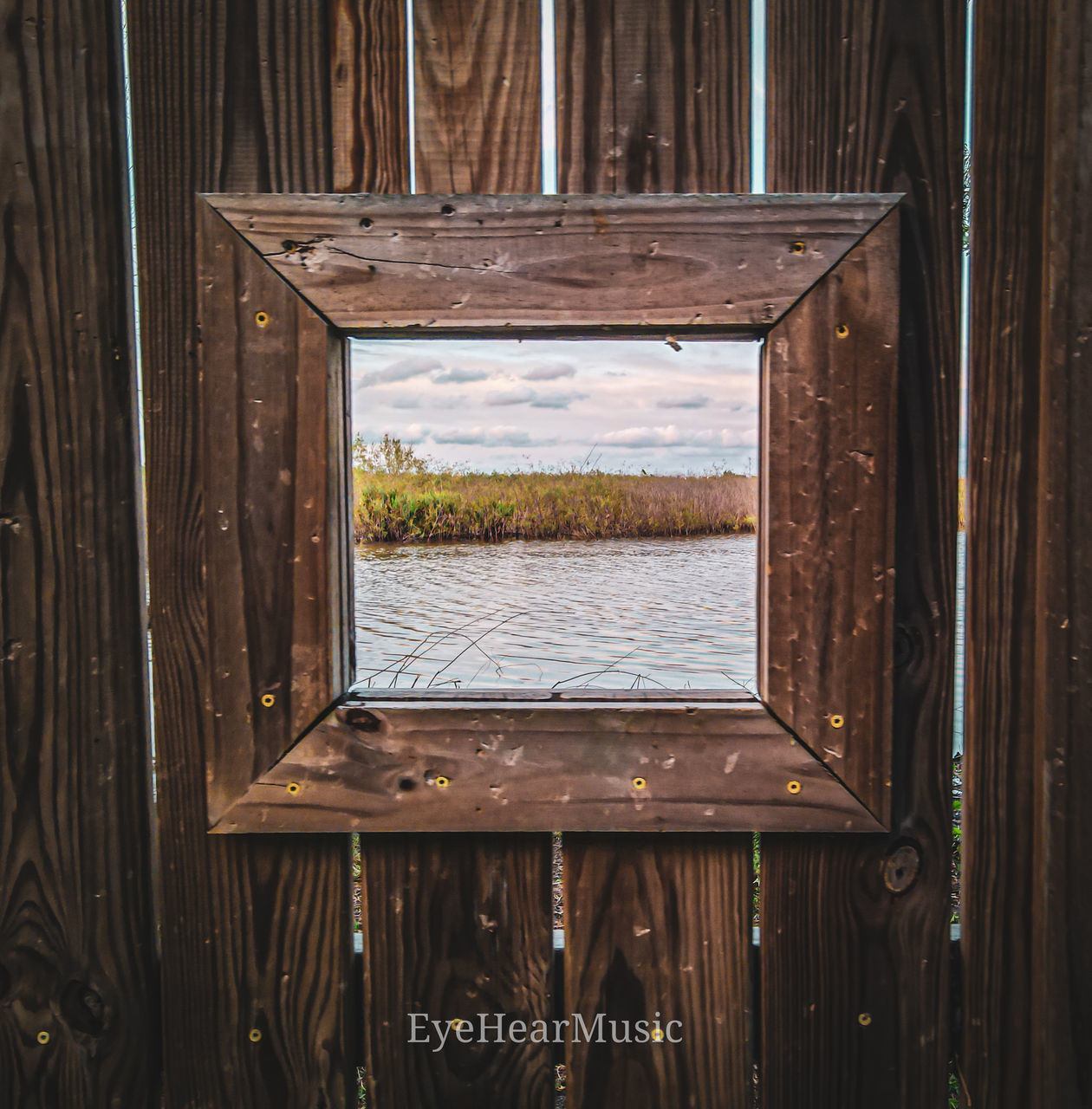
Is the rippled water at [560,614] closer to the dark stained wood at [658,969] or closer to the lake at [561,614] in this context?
the lake at [561,614]

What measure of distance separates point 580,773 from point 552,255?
0.70m

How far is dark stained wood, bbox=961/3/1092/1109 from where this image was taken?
99cm

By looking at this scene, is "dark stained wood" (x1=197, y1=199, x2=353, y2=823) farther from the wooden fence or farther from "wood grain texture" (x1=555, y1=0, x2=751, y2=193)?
"wood grain texture" (x1=555, y1=0, x2=751, y2=193)

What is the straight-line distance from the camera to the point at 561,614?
1.08m

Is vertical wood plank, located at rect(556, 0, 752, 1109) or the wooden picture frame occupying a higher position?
the wooden picture frame

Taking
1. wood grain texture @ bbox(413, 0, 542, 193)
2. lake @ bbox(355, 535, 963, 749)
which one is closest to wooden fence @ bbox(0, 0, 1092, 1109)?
wood grain texture @ bbox(413, 0, 542, 193)

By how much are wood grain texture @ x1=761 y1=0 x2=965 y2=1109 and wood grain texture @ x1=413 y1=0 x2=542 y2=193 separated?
1.09 ft

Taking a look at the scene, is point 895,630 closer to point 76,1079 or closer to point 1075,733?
point 1075,733

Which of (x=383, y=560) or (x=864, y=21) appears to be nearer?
(x=864, y=21)

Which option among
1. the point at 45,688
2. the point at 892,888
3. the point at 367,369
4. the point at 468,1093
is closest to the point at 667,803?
the point at 892,888

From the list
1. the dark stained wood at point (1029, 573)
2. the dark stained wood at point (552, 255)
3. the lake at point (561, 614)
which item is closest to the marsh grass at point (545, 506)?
the lake at point (561, 614)

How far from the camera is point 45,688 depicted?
105 centimetres

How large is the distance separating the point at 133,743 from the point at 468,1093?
703mm

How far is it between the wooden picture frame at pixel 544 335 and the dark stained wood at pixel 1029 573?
16cm
